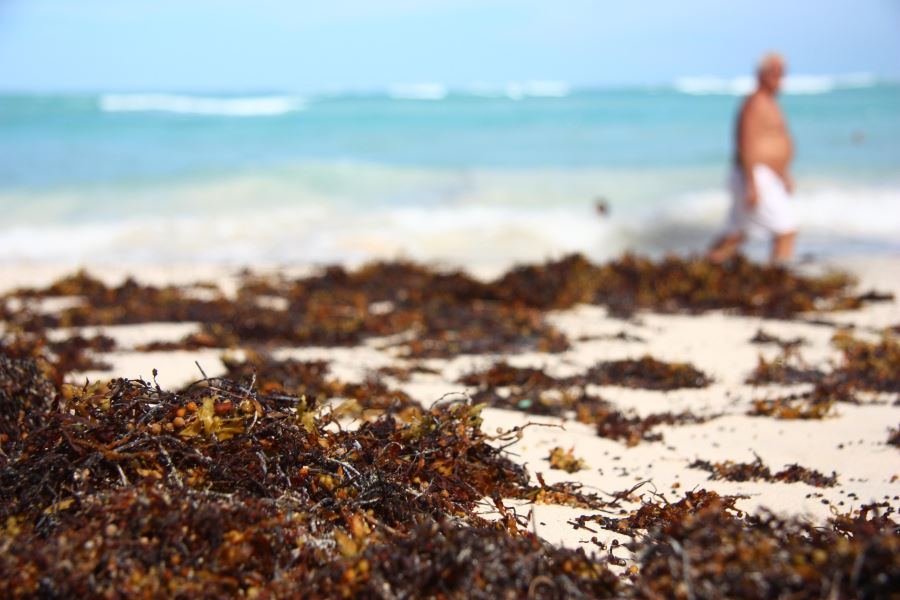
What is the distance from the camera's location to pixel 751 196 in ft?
25.9

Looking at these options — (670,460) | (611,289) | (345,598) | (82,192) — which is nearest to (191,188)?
(82,192)

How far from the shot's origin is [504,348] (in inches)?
211

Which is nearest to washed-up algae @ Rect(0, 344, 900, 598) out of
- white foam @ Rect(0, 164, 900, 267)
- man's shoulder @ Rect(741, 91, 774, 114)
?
man's shoulder @ Rect(741, 91, 774, 114)

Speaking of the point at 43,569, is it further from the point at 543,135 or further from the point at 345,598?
the point at 543,135

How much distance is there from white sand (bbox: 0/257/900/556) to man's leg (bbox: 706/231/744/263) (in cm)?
133

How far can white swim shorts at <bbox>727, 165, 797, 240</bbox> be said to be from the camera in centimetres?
793

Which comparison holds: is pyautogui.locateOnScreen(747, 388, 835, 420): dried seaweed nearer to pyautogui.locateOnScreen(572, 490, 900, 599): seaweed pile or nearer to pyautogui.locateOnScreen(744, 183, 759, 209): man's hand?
pyautogui.locateOnScreen(572, 490, 900, 599): seaweed pile

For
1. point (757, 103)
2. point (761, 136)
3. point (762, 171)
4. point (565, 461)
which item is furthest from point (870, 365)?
point (757, 103)

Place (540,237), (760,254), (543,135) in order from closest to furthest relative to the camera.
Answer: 1. (760,254)
2. (540,237)
3. (543,135)

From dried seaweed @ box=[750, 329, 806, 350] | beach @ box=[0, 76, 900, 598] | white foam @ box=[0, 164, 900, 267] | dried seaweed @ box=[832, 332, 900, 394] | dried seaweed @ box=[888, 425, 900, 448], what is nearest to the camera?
beach @ box=[0, 76, 900, 598]

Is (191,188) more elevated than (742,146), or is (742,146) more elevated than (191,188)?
(742,146)

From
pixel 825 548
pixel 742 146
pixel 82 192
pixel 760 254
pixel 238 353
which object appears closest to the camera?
pixel 825 548

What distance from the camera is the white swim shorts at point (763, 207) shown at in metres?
7.93

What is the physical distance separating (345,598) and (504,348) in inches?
138
